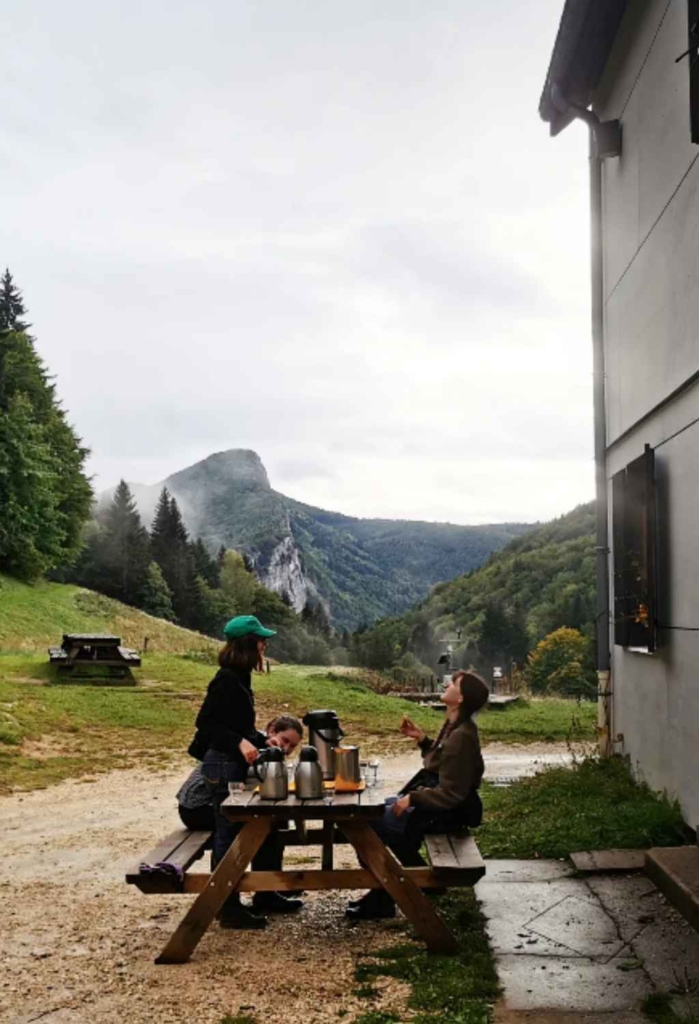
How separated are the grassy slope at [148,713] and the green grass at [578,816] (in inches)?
251

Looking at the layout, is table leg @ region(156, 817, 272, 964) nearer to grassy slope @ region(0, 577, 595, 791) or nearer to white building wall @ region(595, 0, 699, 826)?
white building wall @ region(595, 0, 699, 826)

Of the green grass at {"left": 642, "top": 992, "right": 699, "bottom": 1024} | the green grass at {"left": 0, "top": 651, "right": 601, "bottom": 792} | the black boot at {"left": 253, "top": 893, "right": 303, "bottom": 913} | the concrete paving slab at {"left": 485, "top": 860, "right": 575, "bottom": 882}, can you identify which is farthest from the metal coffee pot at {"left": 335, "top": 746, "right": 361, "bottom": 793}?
the green grass at {"left": 0, "top": 651, "right": 601, "bottom": 792}

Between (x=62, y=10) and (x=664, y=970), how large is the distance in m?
12.1

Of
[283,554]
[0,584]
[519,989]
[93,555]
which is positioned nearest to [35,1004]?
[519,989]

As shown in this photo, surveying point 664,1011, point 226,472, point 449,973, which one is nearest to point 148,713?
point 449,973

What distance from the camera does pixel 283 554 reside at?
490 ft

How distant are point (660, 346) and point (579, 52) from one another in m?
3.42

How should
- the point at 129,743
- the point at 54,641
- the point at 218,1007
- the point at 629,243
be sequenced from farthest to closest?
the point at 54,641
the point at 129,743
the point at 629,243
the point at 218,1007

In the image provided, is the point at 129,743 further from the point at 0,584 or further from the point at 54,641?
the point at 0,584

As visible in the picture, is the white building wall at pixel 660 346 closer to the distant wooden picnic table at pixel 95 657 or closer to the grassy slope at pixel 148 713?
the grassy slope at pixel 148 713

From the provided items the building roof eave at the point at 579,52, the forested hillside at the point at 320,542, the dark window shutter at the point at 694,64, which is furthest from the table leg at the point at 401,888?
the forested hillside at the point at 320,542

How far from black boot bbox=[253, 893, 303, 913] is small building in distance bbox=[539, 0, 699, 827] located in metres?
2.48

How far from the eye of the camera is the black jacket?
217 inches

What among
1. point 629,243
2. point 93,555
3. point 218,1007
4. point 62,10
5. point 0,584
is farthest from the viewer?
point 93,555
